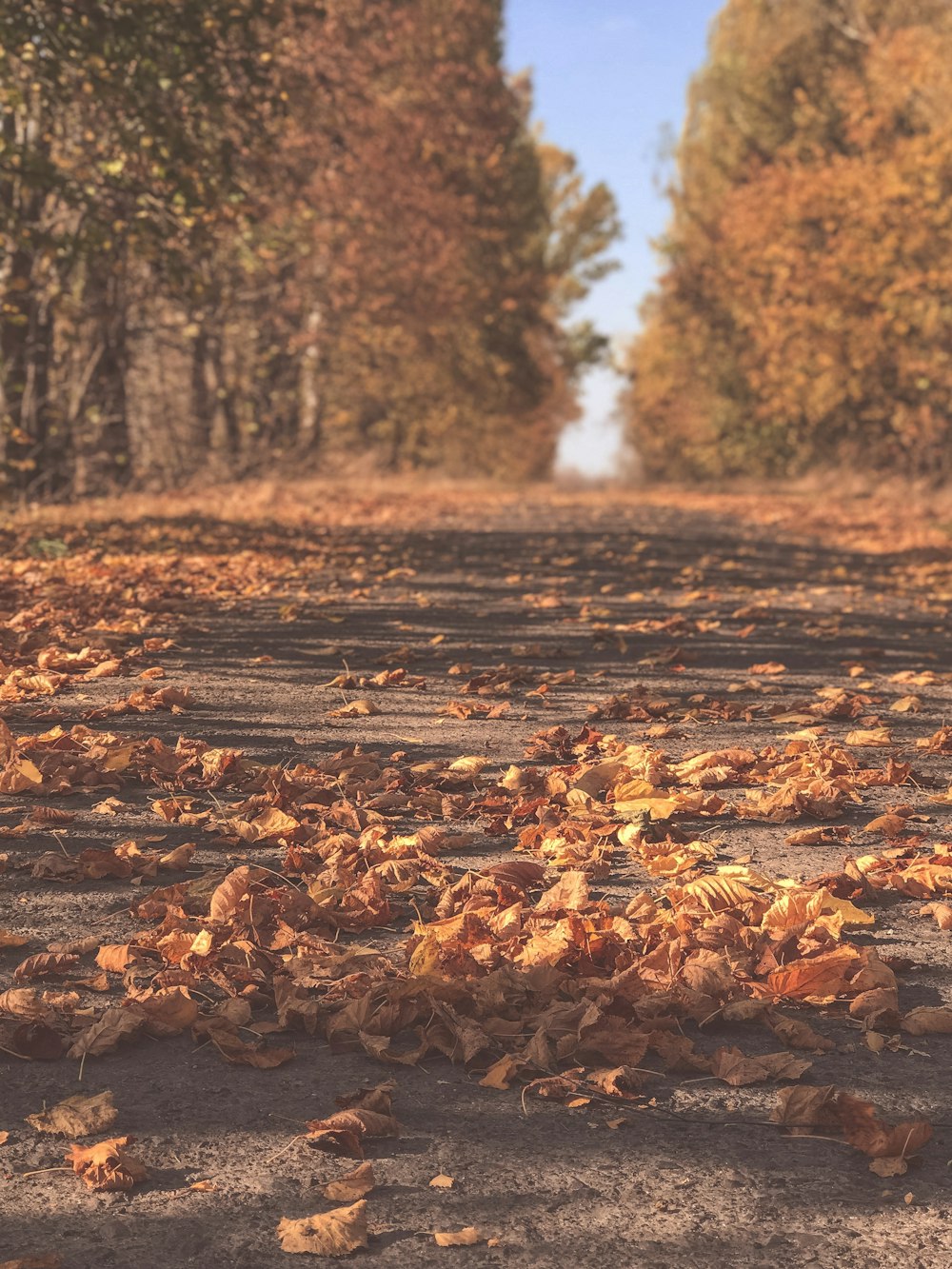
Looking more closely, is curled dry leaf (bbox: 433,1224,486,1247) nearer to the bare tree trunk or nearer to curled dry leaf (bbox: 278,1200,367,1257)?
curled dry leaf (bbox: 278,1200,367,1257)

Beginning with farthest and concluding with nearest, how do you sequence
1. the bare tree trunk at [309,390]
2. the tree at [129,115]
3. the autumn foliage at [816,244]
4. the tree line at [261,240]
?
the bare tree trunk at [309,390] → the autumn foliage at [816,244] → the tree line at [261,240] → the tree at [129,115]

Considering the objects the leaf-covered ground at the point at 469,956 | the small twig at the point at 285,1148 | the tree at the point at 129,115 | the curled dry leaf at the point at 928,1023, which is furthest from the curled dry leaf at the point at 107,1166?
the tree at the point at 129,115

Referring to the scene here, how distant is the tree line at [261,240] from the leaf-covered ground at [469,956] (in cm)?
567

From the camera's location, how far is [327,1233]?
2307 mm

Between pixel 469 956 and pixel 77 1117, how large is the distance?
1.06 m

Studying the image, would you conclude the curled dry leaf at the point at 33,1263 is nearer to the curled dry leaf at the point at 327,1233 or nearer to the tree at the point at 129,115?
the curled dry leaf at the point at 327,1233

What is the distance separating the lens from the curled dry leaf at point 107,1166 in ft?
8.13

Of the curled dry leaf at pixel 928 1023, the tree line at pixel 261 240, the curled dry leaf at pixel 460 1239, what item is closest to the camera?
the curled dry leaf at pixel 460 1239

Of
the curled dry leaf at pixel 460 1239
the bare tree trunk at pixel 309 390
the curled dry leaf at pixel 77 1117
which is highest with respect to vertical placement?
the bare tree trunk at pixel 309 390

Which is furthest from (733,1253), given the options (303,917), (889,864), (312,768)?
(312,768)

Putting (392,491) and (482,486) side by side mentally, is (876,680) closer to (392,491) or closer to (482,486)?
(392,491)

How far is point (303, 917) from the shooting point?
146 inches

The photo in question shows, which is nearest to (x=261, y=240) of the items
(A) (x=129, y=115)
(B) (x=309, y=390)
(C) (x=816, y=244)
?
(A) (x=129, y=115)

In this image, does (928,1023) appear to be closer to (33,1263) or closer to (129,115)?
(33,1263)
